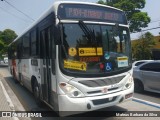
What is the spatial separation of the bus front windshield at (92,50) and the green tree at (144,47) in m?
28.4

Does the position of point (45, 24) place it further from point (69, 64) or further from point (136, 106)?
point (136, 106)

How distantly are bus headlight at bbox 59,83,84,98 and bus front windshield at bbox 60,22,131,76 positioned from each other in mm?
328

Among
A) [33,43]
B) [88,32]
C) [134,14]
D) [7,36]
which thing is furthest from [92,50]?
[7,36]

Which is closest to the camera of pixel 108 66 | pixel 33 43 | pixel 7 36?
pixel 108 66

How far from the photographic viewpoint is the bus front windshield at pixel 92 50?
22.0 feet

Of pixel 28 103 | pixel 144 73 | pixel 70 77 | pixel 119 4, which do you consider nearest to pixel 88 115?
pixel 70 77

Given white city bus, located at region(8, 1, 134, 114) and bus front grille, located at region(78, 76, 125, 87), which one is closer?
white city bus, located at region(8, 1, 134, 114)

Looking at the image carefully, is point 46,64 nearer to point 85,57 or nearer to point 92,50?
point 85,57

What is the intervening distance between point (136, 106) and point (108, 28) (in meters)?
3.12

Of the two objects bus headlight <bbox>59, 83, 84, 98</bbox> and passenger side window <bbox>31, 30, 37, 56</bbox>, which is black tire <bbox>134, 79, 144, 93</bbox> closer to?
passenger side window <bbox>31, 30, 37, 56</bbox>

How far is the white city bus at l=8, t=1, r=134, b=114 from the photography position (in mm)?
6641

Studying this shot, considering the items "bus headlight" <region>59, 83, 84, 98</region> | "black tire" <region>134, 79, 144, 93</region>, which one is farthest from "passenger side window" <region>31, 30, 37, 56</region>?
"black tire" <region>134, 79, 144, 93</region>

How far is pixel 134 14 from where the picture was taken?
34.8 m

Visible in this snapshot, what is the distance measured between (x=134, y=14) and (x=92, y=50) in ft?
96.0
